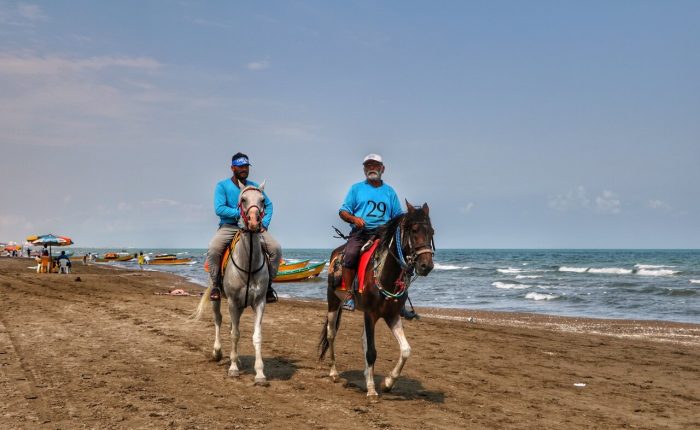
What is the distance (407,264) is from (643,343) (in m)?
10.3

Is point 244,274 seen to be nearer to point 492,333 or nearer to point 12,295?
point 492,333

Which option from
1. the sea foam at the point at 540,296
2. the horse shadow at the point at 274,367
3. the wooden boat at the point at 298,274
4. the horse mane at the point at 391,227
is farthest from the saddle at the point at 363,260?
the wooden boat at the point at 298,274

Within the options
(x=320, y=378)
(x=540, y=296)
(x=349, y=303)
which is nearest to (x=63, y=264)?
(x=540, y=296)

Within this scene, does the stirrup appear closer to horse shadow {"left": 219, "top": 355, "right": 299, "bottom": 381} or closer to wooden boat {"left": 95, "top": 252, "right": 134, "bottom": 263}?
horse shadow {"left": 219, "top": 355, "right": 299, "bottom": 381}

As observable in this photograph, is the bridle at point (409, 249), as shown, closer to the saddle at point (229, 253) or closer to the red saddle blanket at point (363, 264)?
the red saddle blanket at point (363, 264)

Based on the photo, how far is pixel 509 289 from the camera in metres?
36.2

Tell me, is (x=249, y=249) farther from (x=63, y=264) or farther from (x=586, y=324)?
(x=63, y=264)

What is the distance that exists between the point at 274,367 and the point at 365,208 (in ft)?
10.8

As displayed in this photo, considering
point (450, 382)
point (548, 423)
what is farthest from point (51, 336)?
point (548, 423)

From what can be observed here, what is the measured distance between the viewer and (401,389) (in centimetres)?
Result: 870

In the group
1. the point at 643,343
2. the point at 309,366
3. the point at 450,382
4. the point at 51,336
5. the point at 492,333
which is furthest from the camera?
the point at 492,333

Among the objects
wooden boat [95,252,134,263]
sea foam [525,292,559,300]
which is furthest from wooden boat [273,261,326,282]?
wooden boat [95,252,134,263]

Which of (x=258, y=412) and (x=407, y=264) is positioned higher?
(x=407, y=264)

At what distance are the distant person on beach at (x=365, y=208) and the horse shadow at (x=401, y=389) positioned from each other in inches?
47.3
